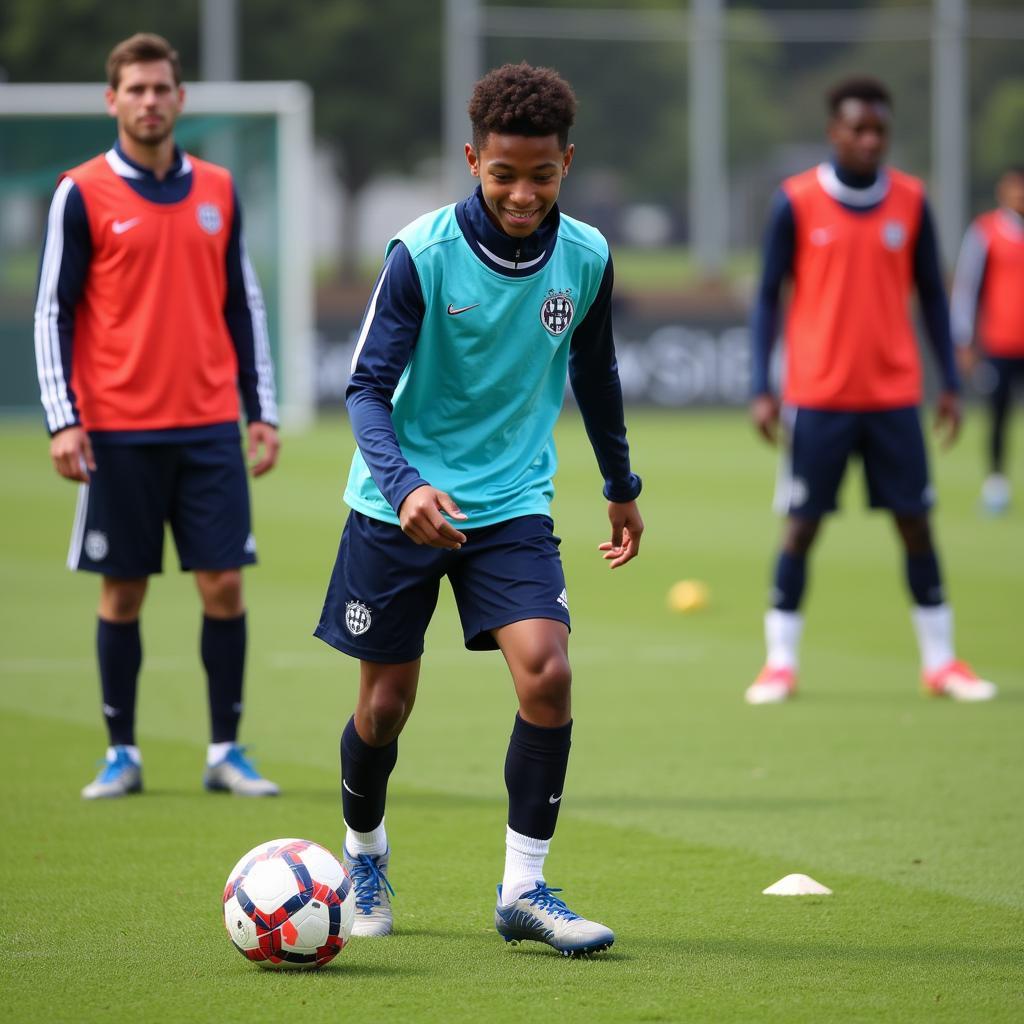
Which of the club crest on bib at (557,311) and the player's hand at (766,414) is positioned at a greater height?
the club crest on bib at (557,311)

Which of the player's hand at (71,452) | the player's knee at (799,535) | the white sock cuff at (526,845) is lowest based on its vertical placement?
the white sock cuff at (526,845)

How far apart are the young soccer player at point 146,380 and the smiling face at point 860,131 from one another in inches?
115

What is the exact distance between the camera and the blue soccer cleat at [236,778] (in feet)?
21.1

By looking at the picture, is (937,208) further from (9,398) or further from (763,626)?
(763,626)

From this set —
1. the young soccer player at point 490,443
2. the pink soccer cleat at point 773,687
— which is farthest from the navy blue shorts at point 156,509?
the pink soccer cleat at point 773,687

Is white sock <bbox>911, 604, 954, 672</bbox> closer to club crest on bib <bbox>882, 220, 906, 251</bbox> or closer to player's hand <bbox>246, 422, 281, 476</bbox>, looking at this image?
club crest on bib <bbox>882, 220, 906, 251</bbox>

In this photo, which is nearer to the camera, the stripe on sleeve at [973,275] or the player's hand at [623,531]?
the player's hand at [623,531]

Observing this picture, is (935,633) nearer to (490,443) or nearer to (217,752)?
(217,752)

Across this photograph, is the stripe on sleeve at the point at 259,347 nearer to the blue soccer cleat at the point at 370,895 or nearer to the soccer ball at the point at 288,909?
the blue soccer cleat at the point at 370,895

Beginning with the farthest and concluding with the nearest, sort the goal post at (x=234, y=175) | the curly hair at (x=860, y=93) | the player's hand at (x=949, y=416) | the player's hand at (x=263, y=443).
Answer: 1. the goal post at (x=234, y=175)
2. the player's hand at (x=949, y=416)
3. the curly hair at (x=860, y=93)
4. the player's hand at (x=263, y=443)

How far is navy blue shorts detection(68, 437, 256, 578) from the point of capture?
6.35 metres

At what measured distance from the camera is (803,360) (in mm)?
8438

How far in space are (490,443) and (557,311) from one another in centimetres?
35

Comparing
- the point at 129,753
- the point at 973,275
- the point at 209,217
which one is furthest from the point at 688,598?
the point at 973,275
